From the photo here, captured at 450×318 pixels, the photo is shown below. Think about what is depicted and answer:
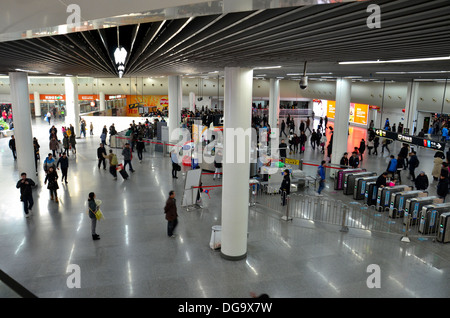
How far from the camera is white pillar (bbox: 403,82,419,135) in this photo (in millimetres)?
22688

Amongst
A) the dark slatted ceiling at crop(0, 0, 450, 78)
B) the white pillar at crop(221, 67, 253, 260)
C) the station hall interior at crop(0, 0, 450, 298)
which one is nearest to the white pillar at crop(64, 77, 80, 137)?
the station hall interior at crop(0, 0, 450, 298)

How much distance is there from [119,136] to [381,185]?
51.0ft

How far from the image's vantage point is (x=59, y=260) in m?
7.61

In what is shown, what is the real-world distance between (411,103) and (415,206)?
14.9 meters

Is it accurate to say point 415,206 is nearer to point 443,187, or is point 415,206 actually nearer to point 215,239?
point 443,187

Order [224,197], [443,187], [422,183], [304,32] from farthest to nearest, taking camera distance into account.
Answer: [422,183] < [443,187] < [224,197] < [304,32]

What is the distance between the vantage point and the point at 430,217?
9547 mm

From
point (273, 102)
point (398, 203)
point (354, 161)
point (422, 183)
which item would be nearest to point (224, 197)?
point (398, 203)

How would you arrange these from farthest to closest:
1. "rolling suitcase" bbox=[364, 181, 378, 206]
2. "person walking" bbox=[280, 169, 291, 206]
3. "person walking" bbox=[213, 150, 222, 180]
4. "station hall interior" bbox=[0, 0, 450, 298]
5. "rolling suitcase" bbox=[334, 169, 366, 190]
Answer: "person walking" bbox=[213, 150, 222, 180], "rolling suitcase" bbox=[334, 169, 366, 190], "rolling suitcase" bbox=[364, 181, 378, 206], "person walking" bbox=[280, 169, 291, 206], "station hall interior" bbox=[0, 0, 450, 298]

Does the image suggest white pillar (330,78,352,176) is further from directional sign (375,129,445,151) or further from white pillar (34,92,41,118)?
white pillar (34,92,41,118)

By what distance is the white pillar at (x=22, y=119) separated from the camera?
42.5ft

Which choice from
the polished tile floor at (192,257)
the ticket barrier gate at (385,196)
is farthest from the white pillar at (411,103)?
the polished tile floor at (192,257)

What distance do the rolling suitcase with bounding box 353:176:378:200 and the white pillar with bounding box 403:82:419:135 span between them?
12.5 meters

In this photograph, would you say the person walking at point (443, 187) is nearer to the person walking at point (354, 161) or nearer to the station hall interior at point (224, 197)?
the station hall interior at point (224, 197)
